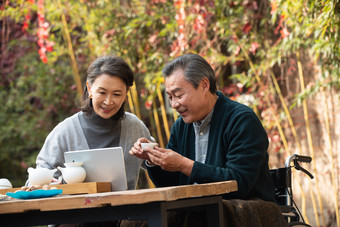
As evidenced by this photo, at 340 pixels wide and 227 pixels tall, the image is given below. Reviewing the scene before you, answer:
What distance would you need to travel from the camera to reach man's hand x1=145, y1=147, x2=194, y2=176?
6.98ft

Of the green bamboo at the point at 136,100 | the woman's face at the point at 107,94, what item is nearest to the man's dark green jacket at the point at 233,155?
the woman's face at the point at 107,94

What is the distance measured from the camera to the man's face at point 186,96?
2.46 m

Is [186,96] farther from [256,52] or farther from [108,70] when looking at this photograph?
[256,52]

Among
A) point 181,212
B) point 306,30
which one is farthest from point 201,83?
point 306,30

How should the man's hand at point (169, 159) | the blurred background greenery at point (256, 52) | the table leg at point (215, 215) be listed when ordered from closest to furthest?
the table leg at point (215, 215)
the man's hand at point (169, 159)
the blurred background greenery at point (256, 52)

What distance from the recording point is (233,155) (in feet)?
7.48

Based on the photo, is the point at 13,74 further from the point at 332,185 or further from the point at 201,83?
the point at 201,83

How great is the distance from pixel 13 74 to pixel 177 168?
17.7 ft

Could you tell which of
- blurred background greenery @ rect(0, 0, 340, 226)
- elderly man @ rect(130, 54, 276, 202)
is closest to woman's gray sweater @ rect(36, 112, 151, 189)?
elderly man @ rect(130, 54, 276, 202)

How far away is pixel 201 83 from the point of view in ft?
8.19

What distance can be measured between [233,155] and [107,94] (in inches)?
33.1

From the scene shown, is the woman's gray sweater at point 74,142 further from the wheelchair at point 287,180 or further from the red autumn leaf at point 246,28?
the red autumn leaf at point 246,28

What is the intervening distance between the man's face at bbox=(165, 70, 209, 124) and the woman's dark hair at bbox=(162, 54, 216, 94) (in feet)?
0.07

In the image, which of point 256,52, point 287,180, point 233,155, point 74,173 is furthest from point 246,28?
point 74,173
